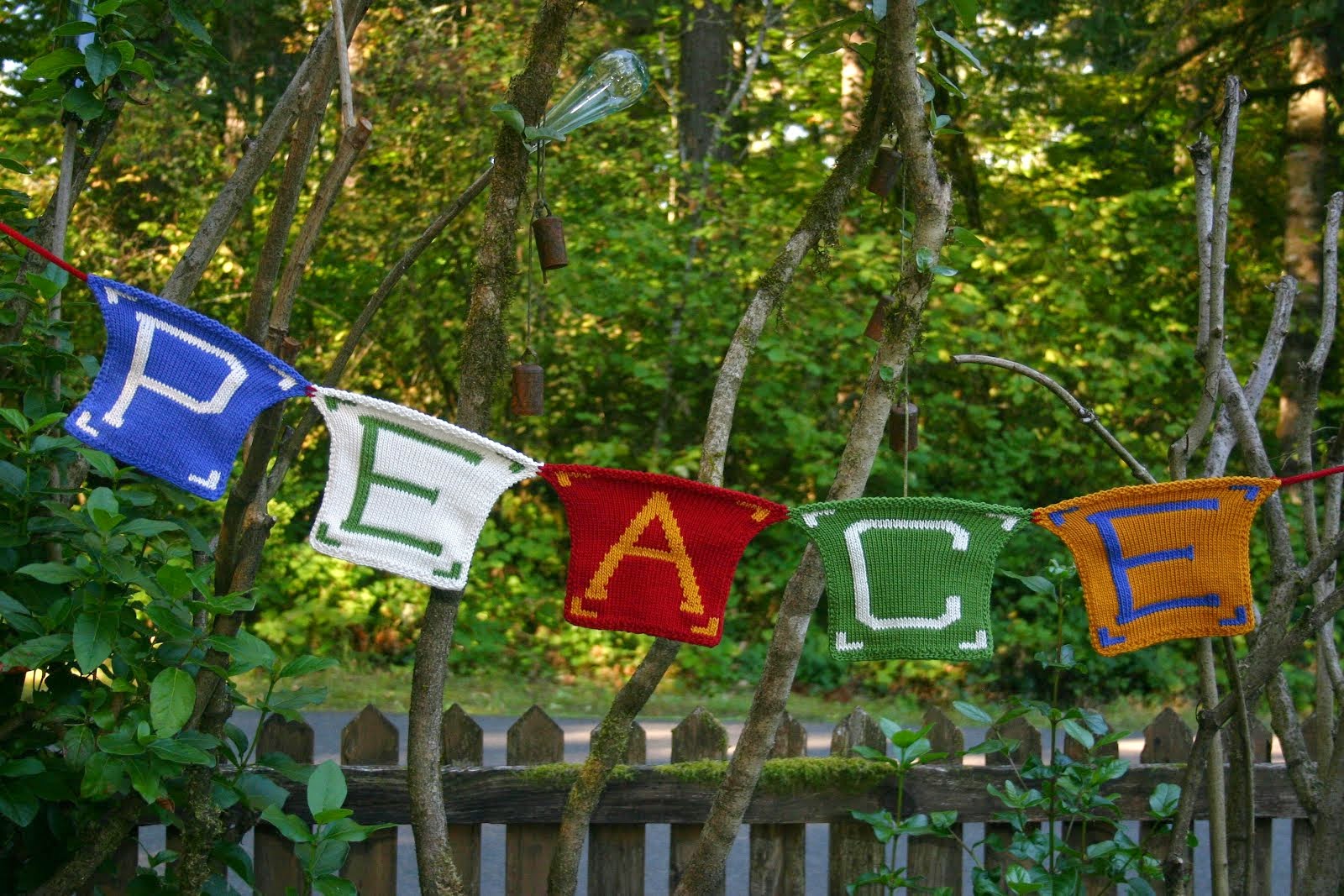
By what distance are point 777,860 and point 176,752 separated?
1.46 metres

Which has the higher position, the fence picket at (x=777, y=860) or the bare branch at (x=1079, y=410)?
the bare branch at (x=1079, y=410)

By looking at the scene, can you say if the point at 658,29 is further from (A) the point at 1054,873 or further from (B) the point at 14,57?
(A) the point at 1054,873

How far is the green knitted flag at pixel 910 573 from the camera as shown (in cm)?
220

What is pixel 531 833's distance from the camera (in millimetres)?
2760

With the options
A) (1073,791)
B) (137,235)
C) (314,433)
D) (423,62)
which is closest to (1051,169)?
(423,62)

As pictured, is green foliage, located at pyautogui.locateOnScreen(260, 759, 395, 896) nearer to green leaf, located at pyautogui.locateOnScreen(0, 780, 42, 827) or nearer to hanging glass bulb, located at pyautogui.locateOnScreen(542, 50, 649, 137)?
green leaf, located at pyautogui.locateOnScreen(0, 780, 42, 827)

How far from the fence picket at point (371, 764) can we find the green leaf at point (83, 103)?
4.43 ft

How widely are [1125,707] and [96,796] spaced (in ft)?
21.3

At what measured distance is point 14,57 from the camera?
Answer: 29.2 feet

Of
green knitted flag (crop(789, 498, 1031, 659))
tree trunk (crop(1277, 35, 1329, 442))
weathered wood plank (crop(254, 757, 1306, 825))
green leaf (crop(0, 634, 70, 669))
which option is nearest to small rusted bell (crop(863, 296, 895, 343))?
green knitted flag (crop(789, 498, 1031, 659))

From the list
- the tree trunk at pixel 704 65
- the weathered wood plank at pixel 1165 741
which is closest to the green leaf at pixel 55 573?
the weathered wood plank at pixel 1165 741

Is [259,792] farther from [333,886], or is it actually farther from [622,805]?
[622,805]

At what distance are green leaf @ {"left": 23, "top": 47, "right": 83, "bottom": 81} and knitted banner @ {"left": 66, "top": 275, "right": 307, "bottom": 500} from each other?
453mm

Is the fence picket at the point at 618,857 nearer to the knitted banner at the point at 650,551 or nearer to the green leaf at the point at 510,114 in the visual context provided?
the knitted banner at the point at 650,551
